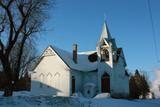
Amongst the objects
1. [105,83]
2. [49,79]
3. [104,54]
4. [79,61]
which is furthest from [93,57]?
[49,79]

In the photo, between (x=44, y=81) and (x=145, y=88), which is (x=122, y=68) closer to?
(x=44, y=81)

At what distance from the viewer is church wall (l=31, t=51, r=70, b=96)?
49312mm

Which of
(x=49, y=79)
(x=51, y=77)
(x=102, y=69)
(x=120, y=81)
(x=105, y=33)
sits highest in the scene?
(x=105, y=33)

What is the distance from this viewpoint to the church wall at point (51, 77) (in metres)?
49.3

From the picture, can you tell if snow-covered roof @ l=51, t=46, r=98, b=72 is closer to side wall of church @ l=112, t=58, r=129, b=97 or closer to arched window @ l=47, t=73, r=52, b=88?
arched window @ l=47, t=73, r=52, b=88

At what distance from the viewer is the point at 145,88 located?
78.2 metres

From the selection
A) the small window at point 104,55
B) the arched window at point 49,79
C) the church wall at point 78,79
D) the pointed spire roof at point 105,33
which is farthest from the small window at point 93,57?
the arched window at point 49,79

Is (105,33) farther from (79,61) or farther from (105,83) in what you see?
(105,83)

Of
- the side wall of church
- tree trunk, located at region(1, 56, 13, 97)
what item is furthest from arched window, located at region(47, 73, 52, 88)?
tree trunk, located at region(1, 56, 13, 97)

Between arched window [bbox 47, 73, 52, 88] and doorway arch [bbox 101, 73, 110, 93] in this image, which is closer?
arched window [bbox 47, 73, 52, 88]

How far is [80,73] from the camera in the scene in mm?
53594

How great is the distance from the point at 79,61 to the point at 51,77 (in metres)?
7.19

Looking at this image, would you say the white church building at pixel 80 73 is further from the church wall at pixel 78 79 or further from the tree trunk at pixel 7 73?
the tree trunk at pixel 7 73

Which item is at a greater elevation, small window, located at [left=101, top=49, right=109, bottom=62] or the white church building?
small window, located at [left=101, top=49, right=109, bottom=62]
